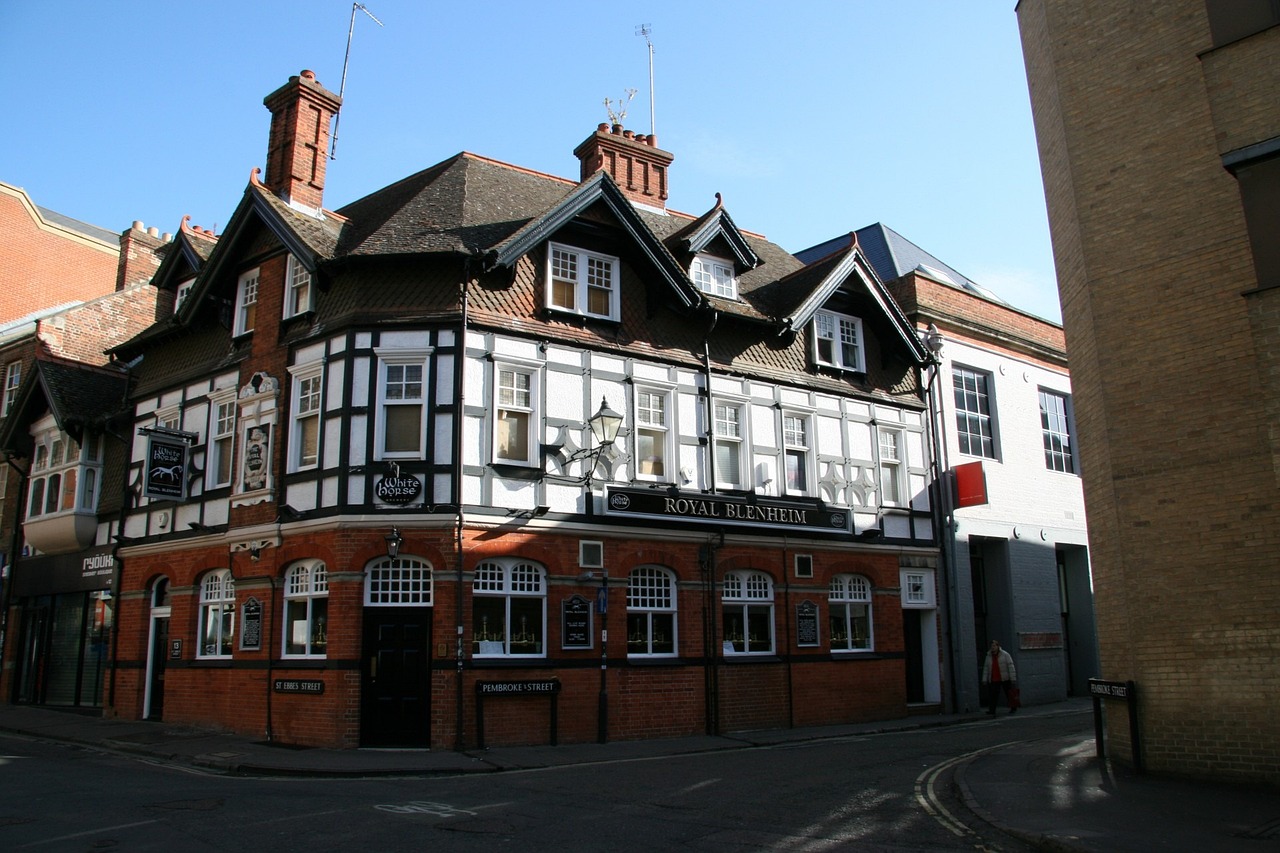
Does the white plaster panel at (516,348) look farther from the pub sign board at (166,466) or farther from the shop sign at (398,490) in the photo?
the pub sign board at (166,466)

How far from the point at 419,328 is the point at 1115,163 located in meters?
11.9

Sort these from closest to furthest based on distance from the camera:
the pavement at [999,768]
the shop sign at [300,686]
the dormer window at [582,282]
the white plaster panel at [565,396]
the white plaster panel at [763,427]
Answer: the pavement at [999,768]
the shop sign at [300,686]
the white plaster panel at [565,396]
the dormer window at [582,282]
the white plaster panel at [763,427]

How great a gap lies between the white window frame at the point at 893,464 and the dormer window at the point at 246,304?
585 inches

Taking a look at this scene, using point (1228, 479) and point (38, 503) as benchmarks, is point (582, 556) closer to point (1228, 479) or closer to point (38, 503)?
point (1228, 479)

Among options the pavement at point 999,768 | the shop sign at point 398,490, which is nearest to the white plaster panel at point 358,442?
the shop sign at point 398,490

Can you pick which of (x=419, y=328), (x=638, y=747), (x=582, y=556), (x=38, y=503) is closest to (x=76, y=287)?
(x=38, y=503)

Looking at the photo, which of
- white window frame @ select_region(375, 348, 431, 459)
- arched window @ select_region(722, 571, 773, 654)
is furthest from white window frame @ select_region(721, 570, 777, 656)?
white window frame @ select_region(375, 348, 431, 459)

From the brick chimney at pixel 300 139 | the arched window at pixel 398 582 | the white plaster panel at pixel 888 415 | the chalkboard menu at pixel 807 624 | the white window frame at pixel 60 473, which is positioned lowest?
the chalkboard menu at pixel 807 624

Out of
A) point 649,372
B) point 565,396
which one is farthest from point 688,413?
point 565,396

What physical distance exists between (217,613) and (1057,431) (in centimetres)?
2334

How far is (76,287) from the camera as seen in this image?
38250mm

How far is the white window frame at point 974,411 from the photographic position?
2700 centimetres

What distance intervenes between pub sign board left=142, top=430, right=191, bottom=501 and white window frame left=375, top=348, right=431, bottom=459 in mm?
6142

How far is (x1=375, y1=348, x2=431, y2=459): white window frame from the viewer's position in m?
18.2
